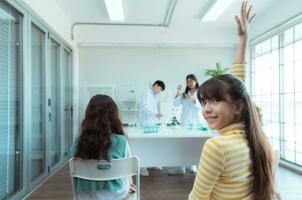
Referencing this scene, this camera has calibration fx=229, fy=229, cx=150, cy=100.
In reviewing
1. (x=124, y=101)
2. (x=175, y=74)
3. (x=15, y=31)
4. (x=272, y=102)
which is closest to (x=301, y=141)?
(x=272, y=102)

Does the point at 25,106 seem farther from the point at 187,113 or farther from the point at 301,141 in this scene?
the point at 301,141

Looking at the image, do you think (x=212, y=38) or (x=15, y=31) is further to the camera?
(x=212, y=38)

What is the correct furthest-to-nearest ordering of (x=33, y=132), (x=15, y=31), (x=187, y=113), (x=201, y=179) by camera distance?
1. (x=187, y=113)
2. (x=33, y=132)
3. (x=15, y=31)
4. (x=201, y=179)

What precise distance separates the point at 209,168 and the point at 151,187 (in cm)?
274

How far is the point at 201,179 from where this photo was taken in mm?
666

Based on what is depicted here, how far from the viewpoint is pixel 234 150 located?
646 millimetres

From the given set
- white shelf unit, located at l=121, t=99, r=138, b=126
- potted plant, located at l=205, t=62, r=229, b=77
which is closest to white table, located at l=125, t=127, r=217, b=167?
white shelf unit, located at l=121, t=99, r=138, b=126

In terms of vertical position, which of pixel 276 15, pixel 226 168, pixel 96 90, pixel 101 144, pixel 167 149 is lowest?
pixel 167 149

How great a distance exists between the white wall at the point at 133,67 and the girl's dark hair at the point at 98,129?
169 inches

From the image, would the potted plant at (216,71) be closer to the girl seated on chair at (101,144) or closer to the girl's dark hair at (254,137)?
the girl seated on chair at (101,144)

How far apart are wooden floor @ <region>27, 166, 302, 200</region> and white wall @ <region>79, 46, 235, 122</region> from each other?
2671 millimetres

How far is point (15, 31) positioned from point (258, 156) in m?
2.99

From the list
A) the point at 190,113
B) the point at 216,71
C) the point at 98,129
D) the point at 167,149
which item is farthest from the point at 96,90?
the point at 98,129

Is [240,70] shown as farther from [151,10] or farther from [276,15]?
[276,15]
